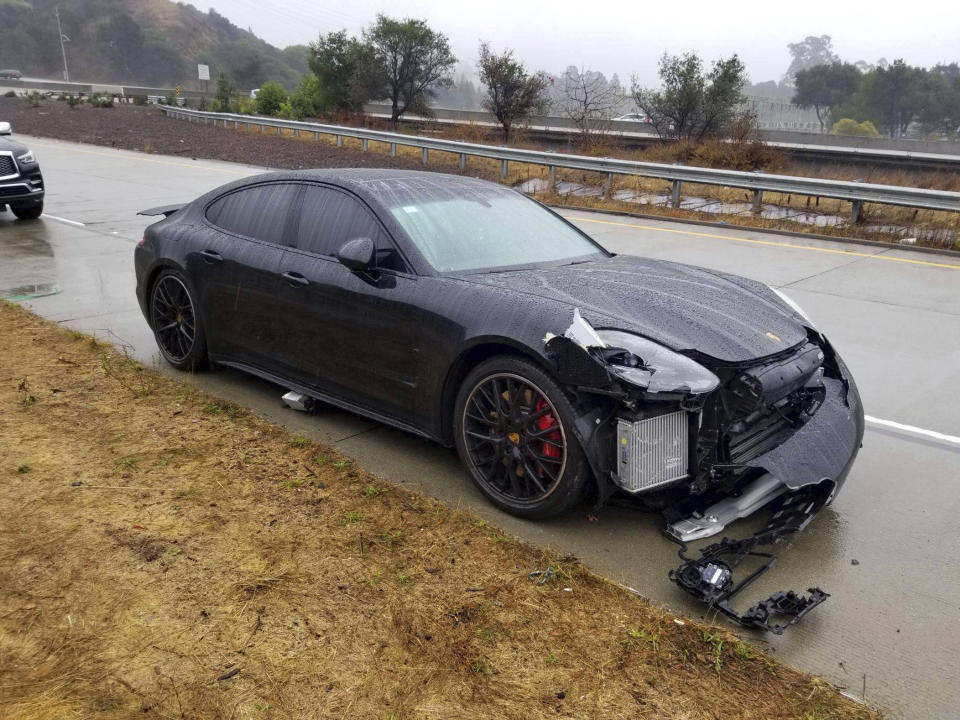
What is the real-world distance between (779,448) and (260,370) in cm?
326

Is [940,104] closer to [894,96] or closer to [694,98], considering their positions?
[894,96]

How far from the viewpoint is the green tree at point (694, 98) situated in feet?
93.0

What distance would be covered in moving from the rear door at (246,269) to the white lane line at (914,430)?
12.9 ft

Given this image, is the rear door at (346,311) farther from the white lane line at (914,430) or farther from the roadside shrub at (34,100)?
the roadside shrub at (34,100)

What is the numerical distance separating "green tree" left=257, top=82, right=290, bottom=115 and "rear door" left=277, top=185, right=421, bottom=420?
3594cm

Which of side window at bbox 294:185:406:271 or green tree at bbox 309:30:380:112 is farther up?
green tree at bbox 309:30:380:112

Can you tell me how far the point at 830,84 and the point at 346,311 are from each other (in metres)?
86.5

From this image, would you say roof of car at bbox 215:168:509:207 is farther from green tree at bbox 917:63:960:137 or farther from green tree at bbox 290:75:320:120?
green tree at bbox 917:63:960:137

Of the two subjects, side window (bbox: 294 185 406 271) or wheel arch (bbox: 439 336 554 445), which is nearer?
wheel arch (bbox: 439 336 554 445)

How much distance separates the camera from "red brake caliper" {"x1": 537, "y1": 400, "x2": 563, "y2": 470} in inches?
147

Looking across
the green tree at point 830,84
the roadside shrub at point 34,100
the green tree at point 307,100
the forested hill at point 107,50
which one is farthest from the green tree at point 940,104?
the forested hill at point 107,50

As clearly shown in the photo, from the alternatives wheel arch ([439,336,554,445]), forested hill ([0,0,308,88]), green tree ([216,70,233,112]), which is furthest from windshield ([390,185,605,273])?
forested hill ([0,0,308,88])

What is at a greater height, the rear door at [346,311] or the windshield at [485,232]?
the windshield at [485,232]

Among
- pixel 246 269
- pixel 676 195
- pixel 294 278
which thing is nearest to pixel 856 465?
pixel 294 278
